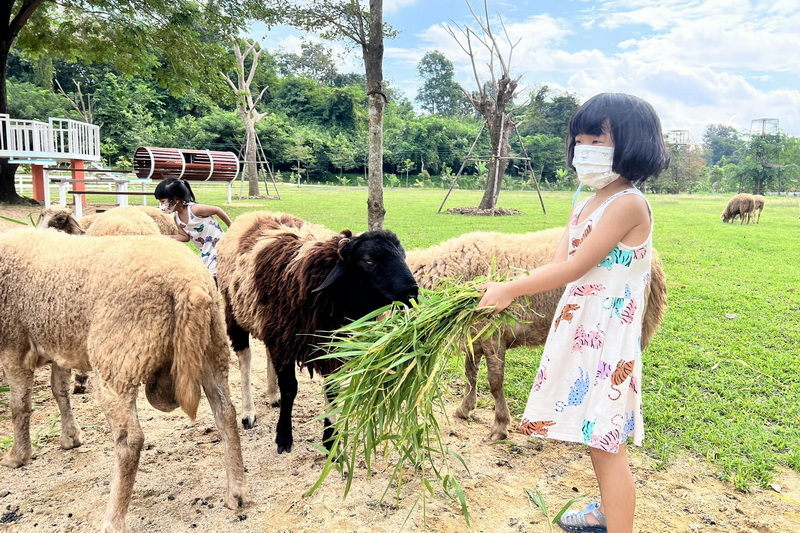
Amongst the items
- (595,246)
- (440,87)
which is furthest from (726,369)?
(440,87)

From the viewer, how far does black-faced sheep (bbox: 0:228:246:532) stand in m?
2.74

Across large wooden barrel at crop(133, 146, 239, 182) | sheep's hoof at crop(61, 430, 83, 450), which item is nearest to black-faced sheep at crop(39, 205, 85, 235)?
sheep's hoof at crop(61, 430, 83, 450)

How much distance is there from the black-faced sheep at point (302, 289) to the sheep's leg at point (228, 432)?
587 mm

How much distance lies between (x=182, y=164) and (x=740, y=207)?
21.7 metres

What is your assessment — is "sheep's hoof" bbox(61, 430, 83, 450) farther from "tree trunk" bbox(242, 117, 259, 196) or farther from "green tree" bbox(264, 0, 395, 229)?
"tree trunk" bbox(242, 117, 259, 196)

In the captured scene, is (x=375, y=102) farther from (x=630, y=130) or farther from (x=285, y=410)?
(x=630, y=130)

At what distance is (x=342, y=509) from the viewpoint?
9.75 feet

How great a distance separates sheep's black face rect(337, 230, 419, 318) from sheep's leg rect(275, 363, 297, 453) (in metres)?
0.65

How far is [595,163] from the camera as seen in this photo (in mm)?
2350

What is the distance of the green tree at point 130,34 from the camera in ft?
46.0

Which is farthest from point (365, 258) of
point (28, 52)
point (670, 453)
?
point (28, 52)

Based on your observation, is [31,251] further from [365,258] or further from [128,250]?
[365,258]

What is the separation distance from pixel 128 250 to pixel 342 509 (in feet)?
6.72

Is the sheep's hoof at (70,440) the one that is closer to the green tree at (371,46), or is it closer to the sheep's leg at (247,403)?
the sheep's leg at (247,403)
